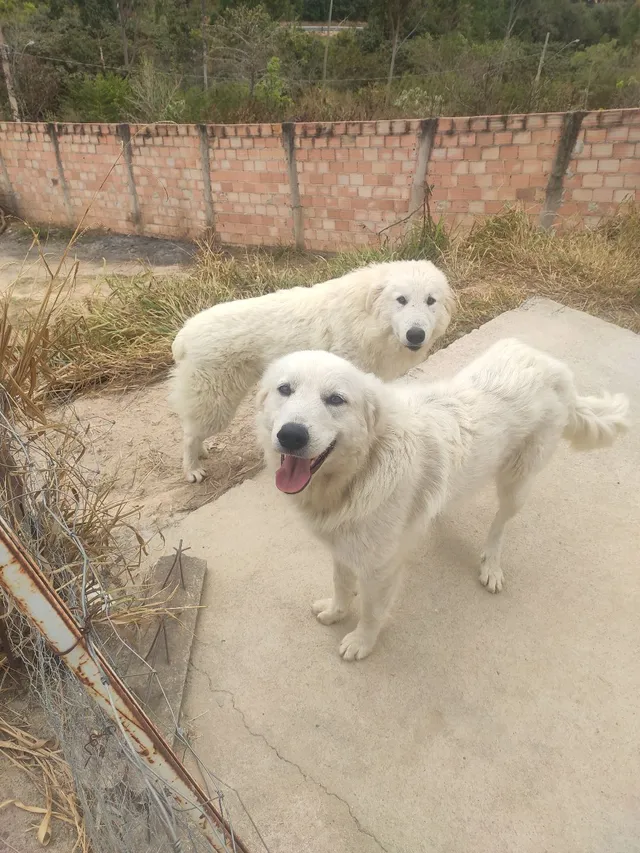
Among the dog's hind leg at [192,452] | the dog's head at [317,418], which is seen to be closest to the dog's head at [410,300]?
the dog's head at [317,418]

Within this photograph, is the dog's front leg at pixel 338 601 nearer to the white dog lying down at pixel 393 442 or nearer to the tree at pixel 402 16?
the white dog lying down at pixel 393 442

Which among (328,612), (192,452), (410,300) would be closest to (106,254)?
(192,452)

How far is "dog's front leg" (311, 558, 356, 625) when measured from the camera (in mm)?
2361

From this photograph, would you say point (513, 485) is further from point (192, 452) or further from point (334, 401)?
point (192, 452)

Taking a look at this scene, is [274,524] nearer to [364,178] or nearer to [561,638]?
[561,638]

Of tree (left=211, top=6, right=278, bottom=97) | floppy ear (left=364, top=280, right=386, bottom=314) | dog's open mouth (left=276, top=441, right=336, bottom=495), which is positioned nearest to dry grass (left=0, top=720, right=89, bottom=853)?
dog's open mouth (left=276, top=441, right=336, bottom=495)

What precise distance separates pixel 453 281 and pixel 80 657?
19.7 feet

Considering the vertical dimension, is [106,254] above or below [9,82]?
below

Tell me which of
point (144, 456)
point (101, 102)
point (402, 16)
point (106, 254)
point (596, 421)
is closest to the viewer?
point (596, 421)

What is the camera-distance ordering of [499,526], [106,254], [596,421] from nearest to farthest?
[596,421] → [499,526] → [106,254]

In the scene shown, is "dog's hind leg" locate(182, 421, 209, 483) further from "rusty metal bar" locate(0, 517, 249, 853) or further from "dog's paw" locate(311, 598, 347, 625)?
"rusty metal bar" locate(0, 517, 249, 853)

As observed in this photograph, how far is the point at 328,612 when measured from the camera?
246 cm

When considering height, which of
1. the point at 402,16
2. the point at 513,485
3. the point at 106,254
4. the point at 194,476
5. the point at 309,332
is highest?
the point at 402,16

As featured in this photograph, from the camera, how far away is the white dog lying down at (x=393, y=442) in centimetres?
186
